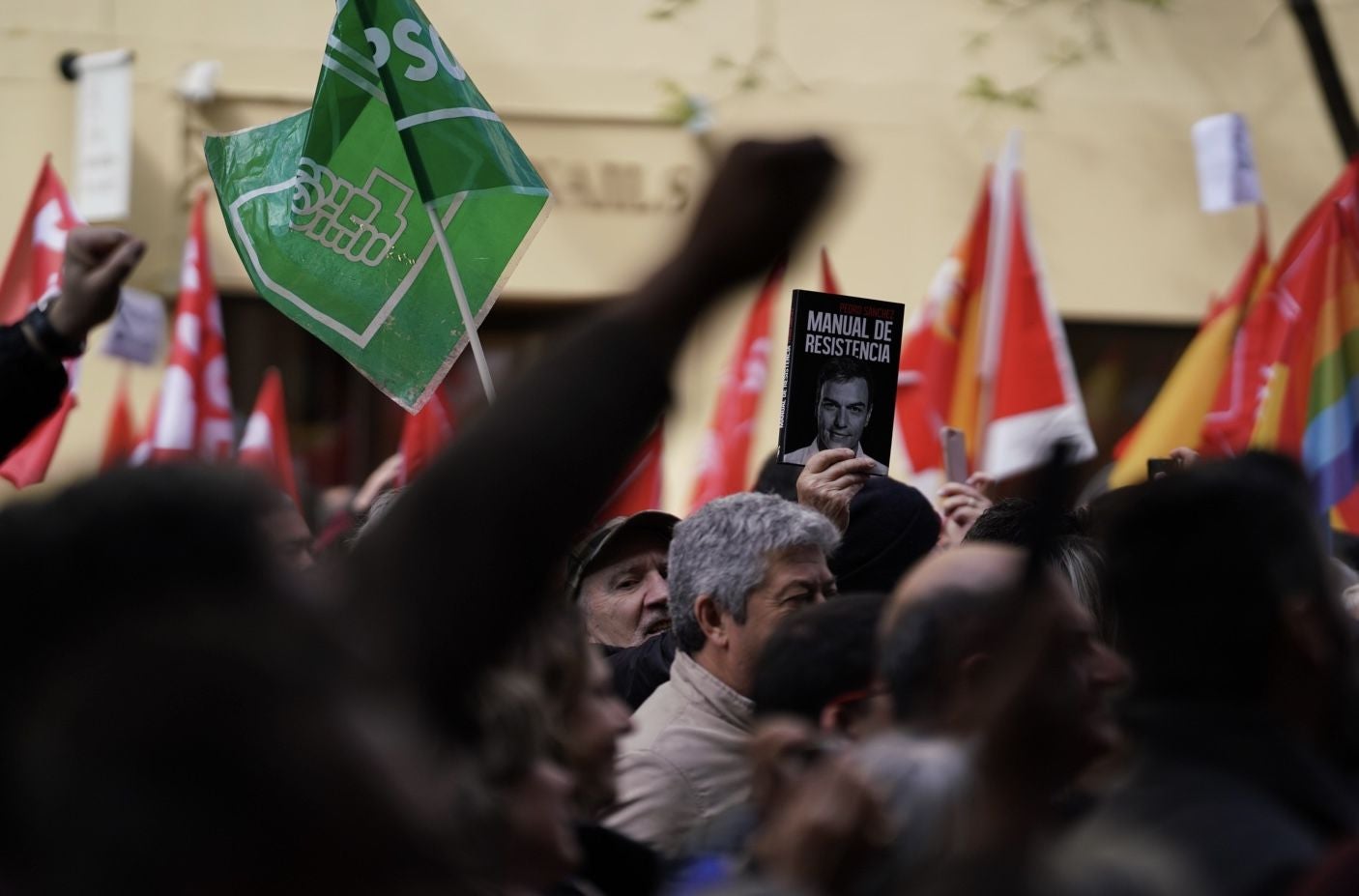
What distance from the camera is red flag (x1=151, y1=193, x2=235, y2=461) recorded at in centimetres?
672

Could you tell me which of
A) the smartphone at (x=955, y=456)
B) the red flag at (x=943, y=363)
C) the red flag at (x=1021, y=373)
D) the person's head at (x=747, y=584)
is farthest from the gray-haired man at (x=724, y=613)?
the red flag at (x=943, y=363)

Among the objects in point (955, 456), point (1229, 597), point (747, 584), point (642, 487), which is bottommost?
point (642, 487)

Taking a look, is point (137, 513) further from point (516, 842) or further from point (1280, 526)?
point (1280, 526)

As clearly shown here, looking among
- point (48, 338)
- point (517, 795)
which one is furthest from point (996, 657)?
point (48, 338)

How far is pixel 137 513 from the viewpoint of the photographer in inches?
41.9

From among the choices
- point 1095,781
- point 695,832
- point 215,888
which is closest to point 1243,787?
point 1095,781

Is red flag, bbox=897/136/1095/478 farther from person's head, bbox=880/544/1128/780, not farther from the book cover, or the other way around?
person's head, bbox=880/544/1128/780

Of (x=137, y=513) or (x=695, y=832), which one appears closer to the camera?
(x=137, y=513)

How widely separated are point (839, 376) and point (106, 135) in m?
6.90

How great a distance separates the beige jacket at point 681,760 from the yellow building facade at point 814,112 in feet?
20.2

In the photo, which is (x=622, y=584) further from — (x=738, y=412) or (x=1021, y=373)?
(x=738, y=412)

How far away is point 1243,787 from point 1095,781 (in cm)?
64

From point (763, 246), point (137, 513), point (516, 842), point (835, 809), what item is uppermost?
point (763, 246)

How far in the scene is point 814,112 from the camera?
10.1m
